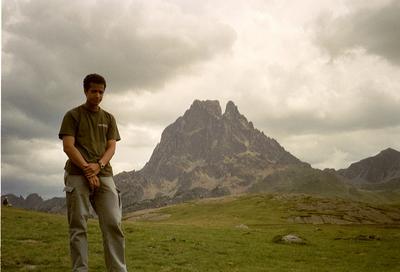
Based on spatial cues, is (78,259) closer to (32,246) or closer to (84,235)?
(84,235)

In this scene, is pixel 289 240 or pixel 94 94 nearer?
pixel 94 94

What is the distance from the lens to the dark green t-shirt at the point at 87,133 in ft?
30.3

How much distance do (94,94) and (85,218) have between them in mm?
2850

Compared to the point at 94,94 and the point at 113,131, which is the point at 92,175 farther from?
the point at 94,94

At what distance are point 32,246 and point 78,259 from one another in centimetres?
1479

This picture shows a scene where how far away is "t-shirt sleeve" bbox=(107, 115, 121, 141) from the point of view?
9.93 m

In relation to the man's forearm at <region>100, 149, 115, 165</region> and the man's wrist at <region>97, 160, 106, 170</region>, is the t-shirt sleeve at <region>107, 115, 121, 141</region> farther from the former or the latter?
the man's wrist at <region>97, 160, 106, 170</region>

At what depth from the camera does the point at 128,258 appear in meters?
19.8

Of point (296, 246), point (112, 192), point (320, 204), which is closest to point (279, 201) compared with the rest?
point (320, 204)

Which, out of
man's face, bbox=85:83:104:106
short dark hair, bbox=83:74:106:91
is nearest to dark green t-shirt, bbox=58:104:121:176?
man's face, bbox=85:83:104:106

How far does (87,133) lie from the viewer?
946cm

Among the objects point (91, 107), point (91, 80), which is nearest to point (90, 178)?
point (91, 107)

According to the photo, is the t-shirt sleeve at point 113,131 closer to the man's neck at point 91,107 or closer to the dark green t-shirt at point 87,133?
the dark green t-shirt at point 87,133

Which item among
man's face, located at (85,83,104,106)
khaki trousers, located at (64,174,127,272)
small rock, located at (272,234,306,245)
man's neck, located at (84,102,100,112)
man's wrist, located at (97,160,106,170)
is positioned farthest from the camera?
small rock, located at (272,234,306,245)
